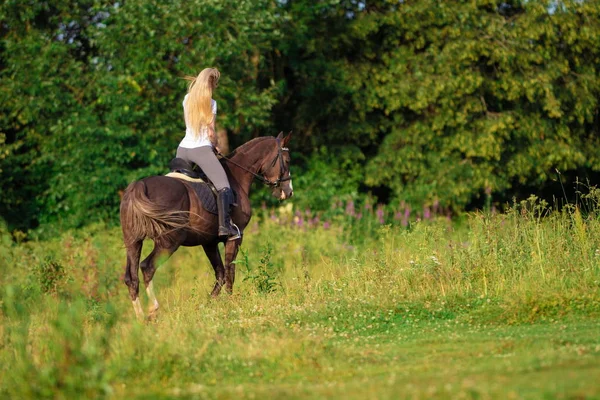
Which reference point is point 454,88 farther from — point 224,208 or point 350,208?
point 224,208

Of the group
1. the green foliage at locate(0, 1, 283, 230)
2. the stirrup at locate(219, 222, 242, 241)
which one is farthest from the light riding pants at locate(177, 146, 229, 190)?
the green foliage at locate(0, 1, 283, 230)

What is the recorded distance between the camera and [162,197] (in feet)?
34.9

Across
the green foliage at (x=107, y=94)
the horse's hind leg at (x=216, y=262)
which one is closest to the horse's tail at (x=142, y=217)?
the horse's hind leg at (x=216, y=262)

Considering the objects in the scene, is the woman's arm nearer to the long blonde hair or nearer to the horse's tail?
the long blonde hair

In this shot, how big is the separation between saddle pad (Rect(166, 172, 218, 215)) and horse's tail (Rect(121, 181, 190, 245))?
0.47m

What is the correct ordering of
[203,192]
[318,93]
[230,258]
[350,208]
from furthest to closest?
[318,93] < [350,208] < [230,258] < [203,192]

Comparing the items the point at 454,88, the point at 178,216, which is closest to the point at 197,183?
the point at 178,216

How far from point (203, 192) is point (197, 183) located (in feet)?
0.47

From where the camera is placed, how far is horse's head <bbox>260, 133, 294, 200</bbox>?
12266mm

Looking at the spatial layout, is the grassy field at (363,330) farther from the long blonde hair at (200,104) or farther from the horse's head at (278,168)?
the long blonde hair at (200,104)

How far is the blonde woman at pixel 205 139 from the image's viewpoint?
36.2ft

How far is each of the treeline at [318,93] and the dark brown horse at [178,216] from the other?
7.69 metres

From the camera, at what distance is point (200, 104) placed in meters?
11.0

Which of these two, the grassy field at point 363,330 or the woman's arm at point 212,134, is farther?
the woman's arm at point 212,134
